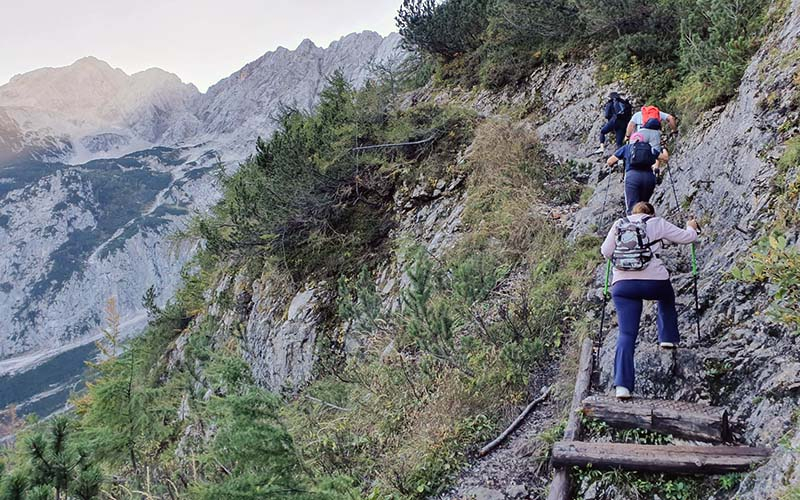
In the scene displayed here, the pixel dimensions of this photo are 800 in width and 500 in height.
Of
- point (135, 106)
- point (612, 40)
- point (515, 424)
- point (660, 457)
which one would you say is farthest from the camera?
point (135, 106)

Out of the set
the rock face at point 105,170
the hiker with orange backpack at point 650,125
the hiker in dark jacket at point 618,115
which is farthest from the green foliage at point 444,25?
the rock face at point 105,170

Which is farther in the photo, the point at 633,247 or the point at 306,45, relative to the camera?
the point at 306,45

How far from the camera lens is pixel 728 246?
381 cm

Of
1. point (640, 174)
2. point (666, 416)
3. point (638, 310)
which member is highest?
point (640, 174)

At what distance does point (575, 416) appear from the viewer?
3311mm

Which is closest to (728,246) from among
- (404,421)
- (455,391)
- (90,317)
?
(455,391)

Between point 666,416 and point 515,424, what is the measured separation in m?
1.34

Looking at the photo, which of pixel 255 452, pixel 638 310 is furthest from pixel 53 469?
pixel 638 310

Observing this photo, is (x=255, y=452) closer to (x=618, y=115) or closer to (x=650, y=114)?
(x=650, y=114)

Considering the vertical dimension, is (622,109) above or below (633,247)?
above

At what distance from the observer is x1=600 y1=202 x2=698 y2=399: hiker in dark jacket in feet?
10.8

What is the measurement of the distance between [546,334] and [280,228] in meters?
6.05

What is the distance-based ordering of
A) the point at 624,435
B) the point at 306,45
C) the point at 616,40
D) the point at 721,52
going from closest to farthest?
the point at 624,435, the point at 721,52, the point at 616,40, the point at 306,45

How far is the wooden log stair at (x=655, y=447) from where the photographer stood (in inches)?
101
